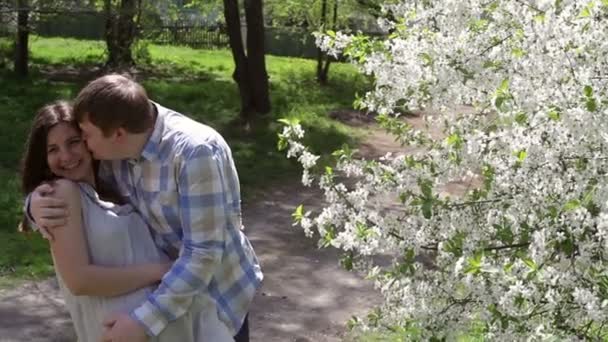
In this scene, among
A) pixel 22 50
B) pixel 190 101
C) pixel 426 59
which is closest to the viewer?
pixel 426 59

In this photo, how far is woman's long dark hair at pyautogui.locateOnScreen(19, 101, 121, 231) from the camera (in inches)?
107

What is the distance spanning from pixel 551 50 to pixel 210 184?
1408 millimetres

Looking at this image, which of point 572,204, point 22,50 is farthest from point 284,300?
point 22,50

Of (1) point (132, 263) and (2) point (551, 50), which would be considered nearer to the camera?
(1) point (132, 263)

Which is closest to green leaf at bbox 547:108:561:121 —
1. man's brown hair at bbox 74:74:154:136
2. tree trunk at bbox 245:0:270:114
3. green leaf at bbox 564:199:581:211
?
green leaf at bbox 564:199:581:211

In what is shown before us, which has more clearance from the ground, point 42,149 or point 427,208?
point 42,149

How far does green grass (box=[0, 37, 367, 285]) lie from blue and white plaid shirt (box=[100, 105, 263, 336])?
511 cm

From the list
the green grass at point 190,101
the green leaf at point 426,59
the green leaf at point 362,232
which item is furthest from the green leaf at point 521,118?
the green grass at point 190,101

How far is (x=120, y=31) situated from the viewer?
1723 cm

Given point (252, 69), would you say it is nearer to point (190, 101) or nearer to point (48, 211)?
point (190, 101)

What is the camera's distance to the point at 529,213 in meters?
3.29

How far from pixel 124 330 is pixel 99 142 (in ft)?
1.75

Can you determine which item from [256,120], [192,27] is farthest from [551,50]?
[192,27]

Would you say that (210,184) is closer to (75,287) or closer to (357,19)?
(75,287)
